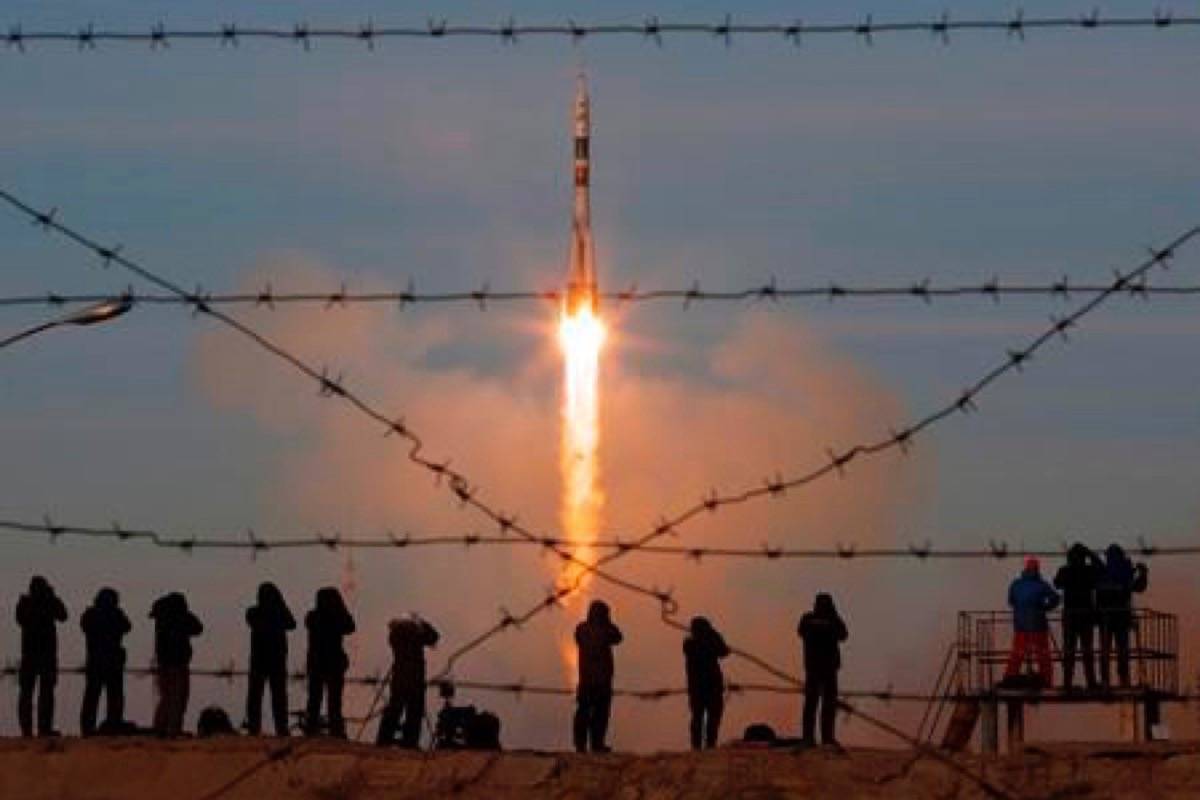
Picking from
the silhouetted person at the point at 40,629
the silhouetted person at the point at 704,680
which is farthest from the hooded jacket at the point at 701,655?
the silhouetted person at the point at 40,629

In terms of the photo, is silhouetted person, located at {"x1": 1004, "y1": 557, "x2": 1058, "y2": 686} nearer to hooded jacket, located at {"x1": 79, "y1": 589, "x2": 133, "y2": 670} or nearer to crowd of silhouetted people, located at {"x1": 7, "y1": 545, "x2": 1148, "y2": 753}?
crowd of silhouetted people, located at {"x1": 7, "y1": 545, "x2": 1148, "y2": 753}

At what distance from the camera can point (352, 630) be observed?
30562 millimetres

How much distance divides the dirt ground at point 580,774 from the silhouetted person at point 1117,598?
1.28 meters

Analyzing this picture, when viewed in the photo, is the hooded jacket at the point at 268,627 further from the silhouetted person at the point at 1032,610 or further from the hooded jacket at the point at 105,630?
the silhouetted person at the point at 1032,610

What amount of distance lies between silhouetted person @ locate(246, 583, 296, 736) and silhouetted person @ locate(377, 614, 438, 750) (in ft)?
3.06

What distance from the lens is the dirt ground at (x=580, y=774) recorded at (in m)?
29.8

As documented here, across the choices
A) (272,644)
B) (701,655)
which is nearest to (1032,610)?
(701,655)

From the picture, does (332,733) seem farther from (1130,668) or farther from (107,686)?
(1130,668)

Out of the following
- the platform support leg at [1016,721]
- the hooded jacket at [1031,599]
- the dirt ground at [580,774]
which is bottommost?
the dirt ground at [580,774]

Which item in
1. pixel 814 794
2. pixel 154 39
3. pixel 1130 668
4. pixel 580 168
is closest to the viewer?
pixel 154 39

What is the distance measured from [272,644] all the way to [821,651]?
4.82 metres

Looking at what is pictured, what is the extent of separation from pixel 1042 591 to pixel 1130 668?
4.00 metres

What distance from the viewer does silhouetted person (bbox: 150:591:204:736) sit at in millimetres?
30938

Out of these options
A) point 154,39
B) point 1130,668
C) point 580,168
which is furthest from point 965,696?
point 580,168
